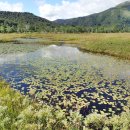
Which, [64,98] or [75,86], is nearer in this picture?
[64,98]

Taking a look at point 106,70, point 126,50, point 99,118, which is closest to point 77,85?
point 106,70

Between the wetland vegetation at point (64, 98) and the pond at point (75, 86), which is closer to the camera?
the wetland vegetation at point (64, 98)

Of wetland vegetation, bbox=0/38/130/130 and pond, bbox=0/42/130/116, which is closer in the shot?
wetland vegetation, bbox=0/38/130/130

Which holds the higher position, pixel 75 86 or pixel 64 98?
pixel 64 98

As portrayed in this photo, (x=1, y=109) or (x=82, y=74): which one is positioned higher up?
(x=1, y=109)

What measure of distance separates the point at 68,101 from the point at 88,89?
14.9 ft

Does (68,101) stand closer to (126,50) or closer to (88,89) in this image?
(88,89)

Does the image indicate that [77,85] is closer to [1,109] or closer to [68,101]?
[68,101]

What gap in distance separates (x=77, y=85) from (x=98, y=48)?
35824 millimetres

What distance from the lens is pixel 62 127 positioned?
1274 centimetres

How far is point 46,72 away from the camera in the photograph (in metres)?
29.8

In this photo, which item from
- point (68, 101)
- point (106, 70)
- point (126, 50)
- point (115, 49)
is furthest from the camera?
point (115, 49)

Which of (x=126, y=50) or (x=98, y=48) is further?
(x=98, y=48)

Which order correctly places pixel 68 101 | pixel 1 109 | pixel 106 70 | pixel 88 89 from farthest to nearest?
pixel 106 70 → pixel 88 89 → pixel 68 101 → pixel 1 109
